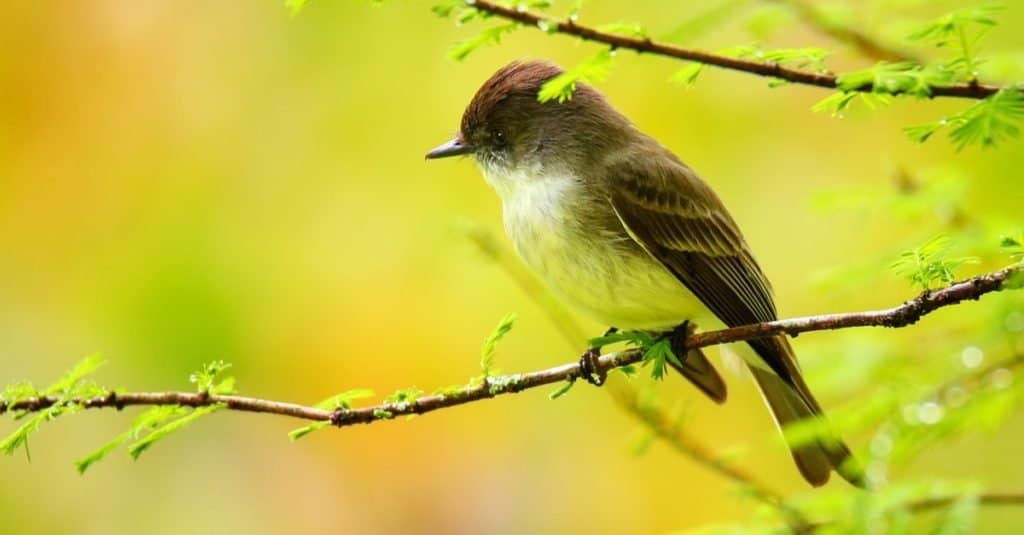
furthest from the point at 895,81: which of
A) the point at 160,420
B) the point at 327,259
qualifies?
the point at 327,259

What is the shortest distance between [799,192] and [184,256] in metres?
2.42

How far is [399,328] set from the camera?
482 cm

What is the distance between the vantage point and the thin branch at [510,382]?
6.12 ft

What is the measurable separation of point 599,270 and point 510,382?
2.84 feet

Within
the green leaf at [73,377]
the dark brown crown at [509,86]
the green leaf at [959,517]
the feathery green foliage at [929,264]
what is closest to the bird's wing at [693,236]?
the dark brown crown at [509,86]

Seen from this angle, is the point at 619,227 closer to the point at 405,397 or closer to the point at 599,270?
the point at 599,270

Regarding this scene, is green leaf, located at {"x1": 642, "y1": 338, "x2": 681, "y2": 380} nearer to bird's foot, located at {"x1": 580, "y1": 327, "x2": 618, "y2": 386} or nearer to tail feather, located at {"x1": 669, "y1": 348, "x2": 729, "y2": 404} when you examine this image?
bird's foot, located at {"x1": 580, "y1": 327, "x2": 618, "y2": 386}

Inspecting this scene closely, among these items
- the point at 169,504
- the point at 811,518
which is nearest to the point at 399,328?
the point at 169,504

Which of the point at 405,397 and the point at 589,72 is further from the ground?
the point at 589,72

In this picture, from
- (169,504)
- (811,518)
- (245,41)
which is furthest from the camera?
(245,41)

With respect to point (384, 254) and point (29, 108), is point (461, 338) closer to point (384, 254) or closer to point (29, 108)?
point (384, 254)

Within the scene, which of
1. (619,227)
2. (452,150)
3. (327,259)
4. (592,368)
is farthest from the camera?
(327,259)

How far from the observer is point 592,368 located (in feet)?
8.61

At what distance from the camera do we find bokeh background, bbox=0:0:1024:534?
4668mm
